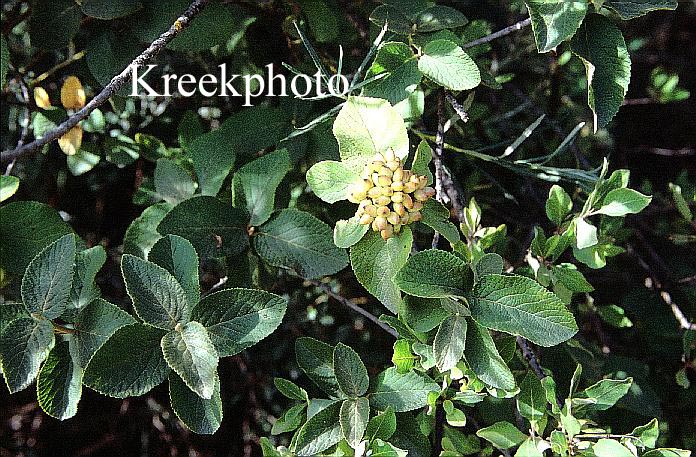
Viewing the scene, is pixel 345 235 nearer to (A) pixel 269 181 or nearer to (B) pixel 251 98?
(A) pixel 269 181

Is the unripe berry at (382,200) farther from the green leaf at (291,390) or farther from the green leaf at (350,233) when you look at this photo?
the green leaf at (291,390)

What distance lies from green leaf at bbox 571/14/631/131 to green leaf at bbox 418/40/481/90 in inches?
3.6

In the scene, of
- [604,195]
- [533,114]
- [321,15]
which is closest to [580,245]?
[604,195]

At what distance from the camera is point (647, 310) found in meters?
0.99

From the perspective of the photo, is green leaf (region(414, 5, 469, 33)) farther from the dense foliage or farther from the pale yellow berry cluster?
the pale yellow berry cluster

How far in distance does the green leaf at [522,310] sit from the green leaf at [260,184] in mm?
225

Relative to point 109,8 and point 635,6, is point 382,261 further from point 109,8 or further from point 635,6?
point 109,8

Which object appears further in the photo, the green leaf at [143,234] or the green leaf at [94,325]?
the green leaf at [143,234]

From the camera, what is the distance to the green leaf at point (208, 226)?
2.15ft

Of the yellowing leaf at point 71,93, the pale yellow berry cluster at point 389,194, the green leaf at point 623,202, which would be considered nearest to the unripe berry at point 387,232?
the pale yellow berry cluster at point 389,194

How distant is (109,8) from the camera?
0.73m

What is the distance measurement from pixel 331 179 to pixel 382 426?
21 centimetres

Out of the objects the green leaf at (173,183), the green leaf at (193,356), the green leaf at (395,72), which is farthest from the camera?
the green leaf at (173,183)

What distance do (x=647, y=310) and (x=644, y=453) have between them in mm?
439
